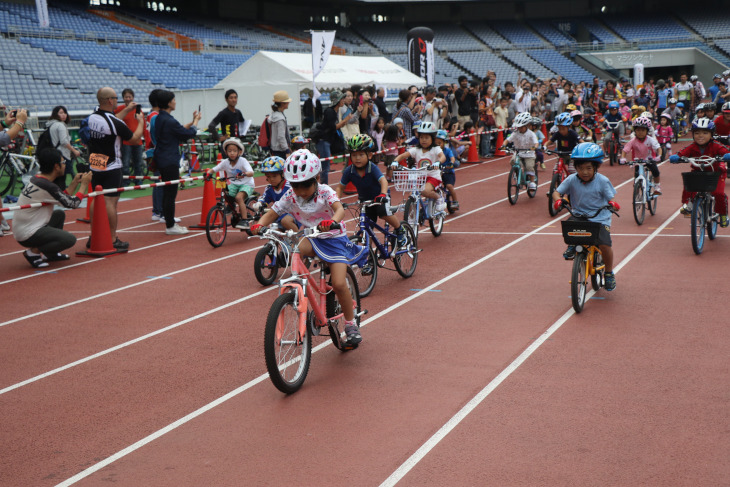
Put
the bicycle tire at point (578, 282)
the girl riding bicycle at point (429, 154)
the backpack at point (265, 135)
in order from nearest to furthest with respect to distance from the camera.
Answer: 1. the bicycle tire at point (578, 282)
2. the girl riding bicycle at point (429, 154)
3. the backpack at point (265, 135)

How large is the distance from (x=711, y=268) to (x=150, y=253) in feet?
25.9

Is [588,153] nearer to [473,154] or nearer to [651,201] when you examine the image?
[651,201]

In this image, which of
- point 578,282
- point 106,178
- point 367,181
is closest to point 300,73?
point 106,178

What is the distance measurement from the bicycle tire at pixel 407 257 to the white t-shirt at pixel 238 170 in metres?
3.51

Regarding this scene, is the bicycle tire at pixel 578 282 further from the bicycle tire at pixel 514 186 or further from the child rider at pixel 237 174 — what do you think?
the bicycle tire at pixel 514 186

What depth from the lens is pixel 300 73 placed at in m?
26.2

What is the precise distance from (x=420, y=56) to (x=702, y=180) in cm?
2369

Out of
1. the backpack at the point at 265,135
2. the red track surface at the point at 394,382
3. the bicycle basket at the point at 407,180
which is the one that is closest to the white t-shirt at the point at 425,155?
the bicycle basket at the point at 407,180

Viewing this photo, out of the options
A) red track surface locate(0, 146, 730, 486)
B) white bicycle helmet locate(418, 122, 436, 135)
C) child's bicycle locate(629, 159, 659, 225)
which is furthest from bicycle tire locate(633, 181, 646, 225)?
white bicycle helmet locate(418, 122, 436, 135)

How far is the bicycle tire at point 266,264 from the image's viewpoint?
382 inches

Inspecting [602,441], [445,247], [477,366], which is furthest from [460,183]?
[602,441]

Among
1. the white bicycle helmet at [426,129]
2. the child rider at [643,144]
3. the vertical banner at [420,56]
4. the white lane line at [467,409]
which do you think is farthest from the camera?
the vertical banner at [420,56]

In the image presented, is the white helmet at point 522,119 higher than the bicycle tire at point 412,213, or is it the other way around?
the white helmet at point 522,119

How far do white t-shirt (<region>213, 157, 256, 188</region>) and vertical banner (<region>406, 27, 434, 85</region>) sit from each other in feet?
70.1
